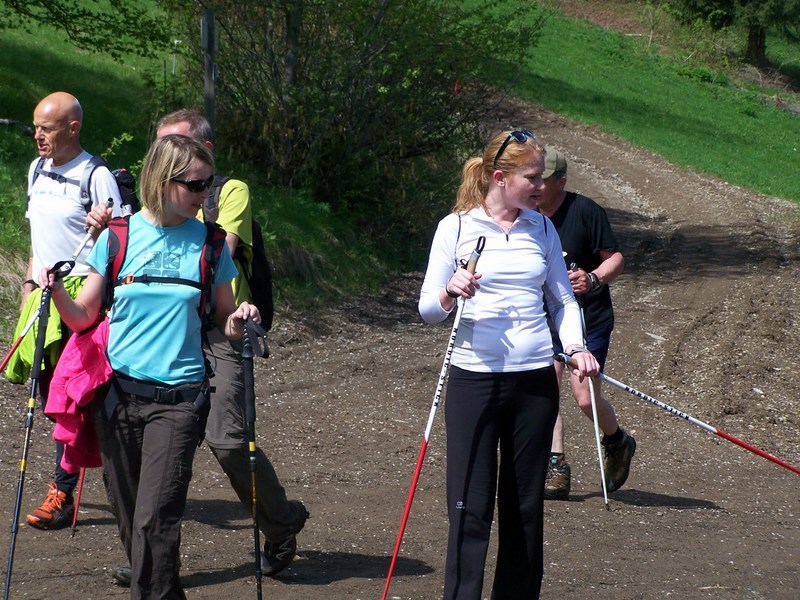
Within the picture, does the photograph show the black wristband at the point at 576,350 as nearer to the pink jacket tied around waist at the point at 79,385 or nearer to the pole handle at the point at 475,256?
the pole handle at the point at 475,256

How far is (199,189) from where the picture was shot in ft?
13.4

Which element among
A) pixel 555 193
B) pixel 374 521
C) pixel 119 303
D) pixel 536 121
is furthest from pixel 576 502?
pixel 536 121

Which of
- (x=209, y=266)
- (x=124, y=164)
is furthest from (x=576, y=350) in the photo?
(x=124, y=164)

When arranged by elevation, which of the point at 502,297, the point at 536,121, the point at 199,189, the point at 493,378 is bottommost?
the point at 536,121

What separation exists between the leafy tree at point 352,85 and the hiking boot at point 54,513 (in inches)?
353

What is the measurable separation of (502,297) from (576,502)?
124 inches

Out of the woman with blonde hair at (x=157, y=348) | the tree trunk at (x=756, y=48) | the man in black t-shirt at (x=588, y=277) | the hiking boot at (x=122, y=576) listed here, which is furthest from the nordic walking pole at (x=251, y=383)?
the tree trunk at (x=756, y=48)

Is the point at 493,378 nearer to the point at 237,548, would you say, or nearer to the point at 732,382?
the point at 237,548

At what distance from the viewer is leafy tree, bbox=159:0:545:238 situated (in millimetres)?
14141

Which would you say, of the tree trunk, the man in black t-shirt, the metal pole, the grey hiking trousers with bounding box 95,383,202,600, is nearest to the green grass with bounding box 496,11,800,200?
the tree trunk

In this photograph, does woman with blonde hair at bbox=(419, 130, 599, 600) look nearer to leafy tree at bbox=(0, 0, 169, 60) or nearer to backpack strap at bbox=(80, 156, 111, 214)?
backpack strap at bbox=(80, 156, 111, 214)

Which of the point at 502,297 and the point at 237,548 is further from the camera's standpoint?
the point at 237,548

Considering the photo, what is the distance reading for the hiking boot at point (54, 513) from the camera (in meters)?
5.77

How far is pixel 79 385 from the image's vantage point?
417 cm
